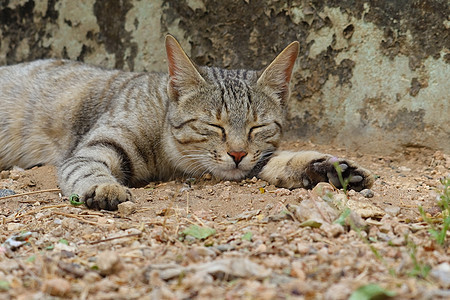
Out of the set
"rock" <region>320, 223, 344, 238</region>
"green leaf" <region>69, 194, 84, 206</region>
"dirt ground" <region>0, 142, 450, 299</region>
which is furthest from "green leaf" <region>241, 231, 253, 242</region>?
"green leaf" <region>69, 194, 84, 206</region>

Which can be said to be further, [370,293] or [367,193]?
[367,193]

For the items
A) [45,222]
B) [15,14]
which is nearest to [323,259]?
[45,222]

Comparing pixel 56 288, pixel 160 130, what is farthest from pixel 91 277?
pixel 160 130

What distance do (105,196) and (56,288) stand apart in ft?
4.34

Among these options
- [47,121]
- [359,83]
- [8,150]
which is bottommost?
[8,150]

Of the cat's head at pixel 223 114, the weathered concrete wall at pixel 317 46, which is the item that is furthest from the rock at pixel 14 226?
the weathered concrete wall at pixel 317 46

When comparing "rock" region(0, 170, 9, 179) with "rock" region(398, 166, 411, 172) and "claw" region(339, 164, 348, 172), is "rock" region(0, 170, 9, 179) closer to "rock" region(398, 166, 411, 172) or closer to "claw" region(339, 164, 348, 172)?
"claw" region(339, 164, 348, 172)

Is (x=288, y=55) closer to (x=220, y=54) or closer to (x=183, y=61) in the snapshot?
(x=183, y=61)

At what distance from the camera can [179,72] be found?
4.05m

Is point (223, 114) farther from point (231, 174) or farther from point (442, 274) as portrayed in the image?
point (442, 274)

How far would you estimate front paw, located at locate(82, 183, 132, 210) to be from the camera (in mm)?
3100

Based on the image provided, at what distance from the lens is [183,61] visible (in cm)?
398

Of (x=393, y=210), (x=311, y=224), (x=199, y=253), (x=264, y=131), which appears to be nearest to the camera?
(x=199, y=253)

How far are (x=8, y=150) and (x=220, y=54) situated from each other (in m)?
2.28
